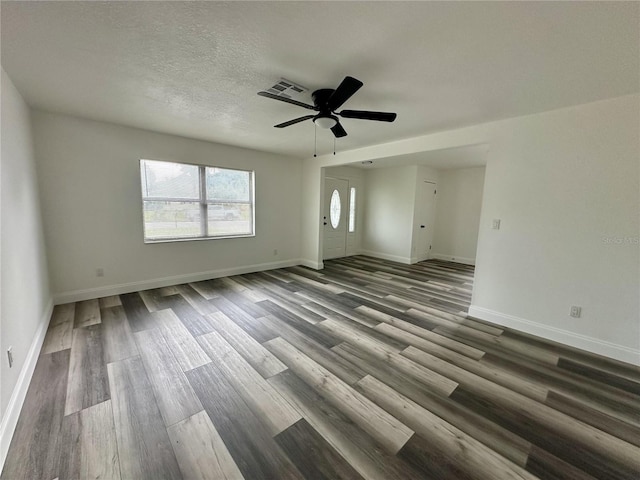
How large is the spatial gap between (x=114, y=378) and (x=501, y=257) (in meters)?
4.12

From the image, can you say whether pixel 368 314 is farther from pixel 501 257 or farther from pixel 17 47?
pixel 17 47

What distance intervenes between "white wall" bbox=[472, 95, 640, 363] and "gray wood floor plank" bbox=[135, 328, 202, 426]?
3.39 metres

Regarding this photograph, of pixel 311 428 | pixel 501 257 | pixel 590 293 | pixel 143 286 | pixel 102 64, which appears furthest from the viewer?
pixel 143 286

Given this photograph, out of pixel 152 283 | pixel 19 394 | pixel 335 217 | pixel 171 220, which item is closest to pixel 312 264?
pixel 335 217

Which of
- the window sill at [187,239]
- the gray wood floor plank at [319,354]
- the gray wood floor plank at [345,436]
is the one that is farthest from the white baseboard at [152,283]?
the gray wood floor plank at [345,436]

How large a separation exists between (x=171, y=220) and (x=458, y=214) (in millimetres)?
6464

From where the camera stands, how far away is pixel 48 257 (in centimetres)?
325

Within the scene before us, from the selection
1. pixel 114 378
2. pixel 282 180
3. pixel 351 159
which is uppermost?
pixel 351 159

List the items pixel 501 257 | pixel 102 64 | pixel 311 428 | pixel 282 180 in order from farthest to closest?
pixel 282 180 → pixel 501 257 → pixel 102 64 → pixel 311 428

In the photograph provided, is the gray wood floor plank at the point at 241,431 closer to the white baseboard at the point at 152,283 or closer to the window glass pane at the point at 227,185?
the white baseboard at the point at 152,283

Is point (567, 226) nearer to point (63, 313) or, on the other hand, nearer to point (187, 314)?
point (187, 314)

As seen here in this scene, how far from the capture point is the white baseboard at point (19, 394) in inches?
55.1

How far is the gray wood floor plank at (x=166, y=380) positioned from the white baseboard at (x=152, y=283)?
1.61 meters

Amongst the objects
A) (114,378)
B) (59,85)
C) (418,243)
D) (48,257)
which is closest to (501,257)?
(418,243)
